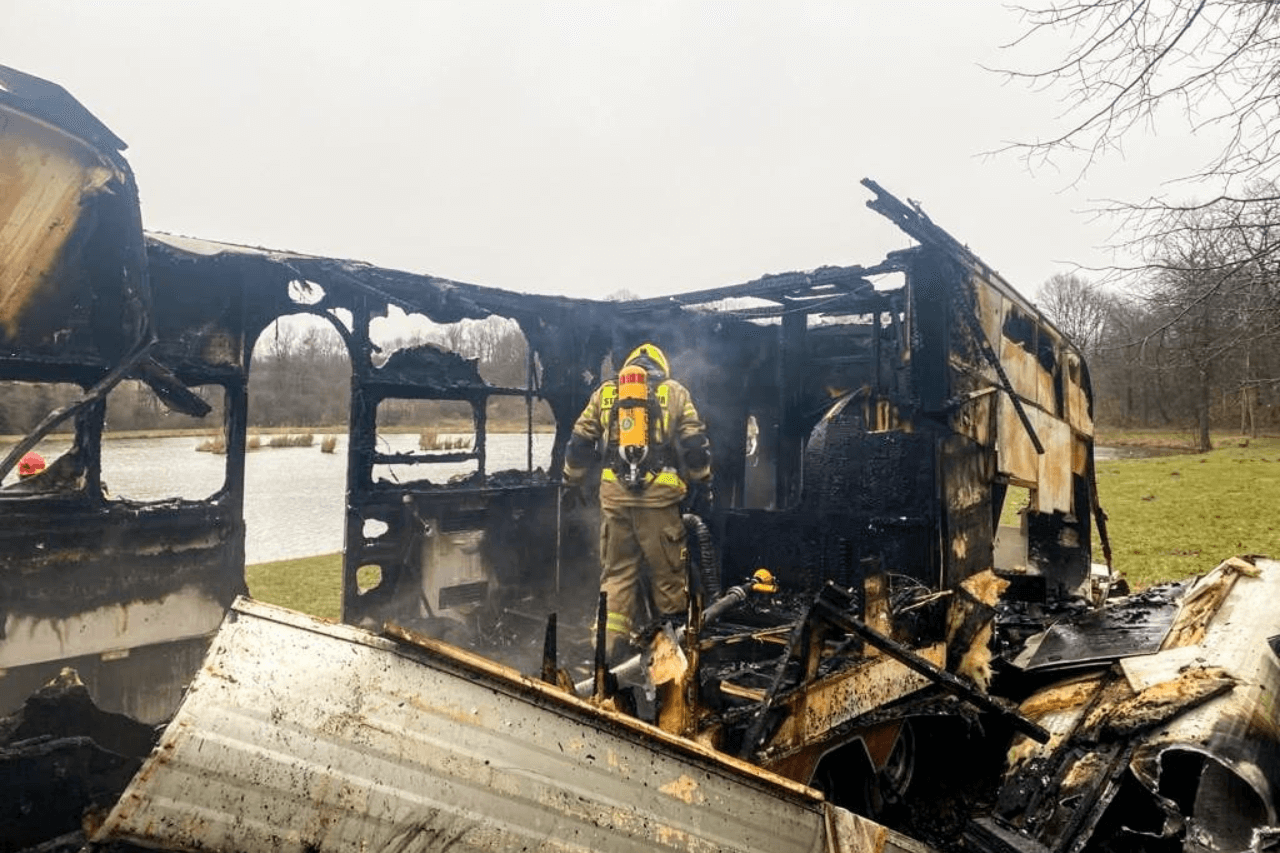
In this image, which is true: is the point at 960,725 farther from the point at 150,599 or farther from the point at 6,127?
the point at 6,127

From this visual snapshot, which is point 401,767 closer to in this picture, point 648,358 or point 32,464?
point 648,358

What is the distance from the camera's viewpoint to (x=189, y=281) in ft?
14.5

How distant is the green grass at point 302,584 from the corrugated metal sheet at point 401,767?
6405 millimetres

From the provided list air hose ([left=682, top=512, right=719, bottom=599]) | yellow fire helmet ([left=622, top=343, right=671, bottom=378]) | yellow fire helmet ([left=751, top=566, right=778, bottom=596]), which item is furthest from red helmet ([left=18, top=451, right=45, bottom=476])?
yellow fire helmet ([left=751, top=566, right=778, bottom=596])

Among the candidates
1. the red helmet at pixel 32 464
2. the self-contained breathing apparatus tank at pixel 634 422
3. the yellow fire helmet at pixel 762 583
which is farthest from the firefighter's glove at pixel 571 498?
the red helmet at pixel 32 464

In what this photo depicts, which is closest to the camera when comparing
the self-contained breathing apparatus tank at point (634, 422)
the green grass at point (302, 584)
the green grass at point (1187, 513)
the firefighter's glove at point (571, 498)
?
the self-contained breathing apparatus tank at point (634, 422)

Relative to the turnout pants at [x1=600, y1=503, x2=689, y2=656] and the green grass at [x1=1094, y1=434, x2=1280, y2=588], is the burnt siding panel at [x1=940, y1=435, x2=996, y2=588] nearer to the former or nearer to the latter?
the turnout pants at [x1=600, y1=503, x2=689, y2=656]

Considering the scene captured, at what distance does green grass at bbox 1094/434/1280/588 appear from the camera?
11.6 metres

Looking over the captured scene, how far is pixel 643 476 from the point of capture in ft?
17.5

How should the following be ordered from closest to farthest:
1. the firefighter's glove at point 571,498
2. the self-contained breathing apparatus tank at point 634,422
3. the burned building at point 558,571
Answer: the burned building at point 558,571, the self-contained breathing apparatus tank at point 634,422, the firefighter's glove at point 571,498

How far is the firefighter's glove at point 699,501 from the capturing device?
20.0ft

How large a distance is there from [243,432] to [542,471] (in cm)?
291

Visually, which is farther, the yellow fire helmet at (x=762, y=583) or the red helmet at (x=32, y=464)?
the yellow fire helmet at (x=762, y=583)

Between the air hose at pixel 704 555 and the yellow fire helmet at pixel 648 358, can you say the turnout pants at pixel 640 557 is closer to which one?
the air hose at pixel 704 555
